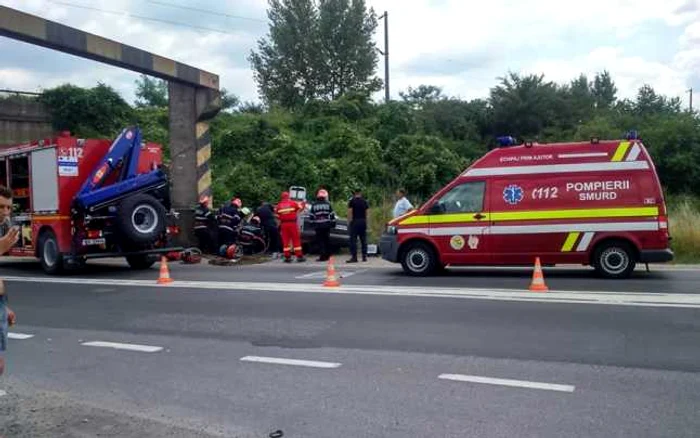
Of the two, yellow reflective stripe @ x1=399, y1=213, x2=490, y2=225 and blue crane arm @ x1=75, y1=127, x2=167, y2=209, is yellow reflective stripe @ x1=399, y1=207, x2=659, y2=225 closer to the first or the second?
yellow reflective stripe @ x1=399, y1=213, x2=490, y2=225

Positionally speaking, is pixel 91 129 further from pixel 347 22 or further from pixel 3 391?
pixel 3 391

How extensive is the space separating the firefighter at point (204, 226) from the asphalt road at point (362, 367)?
7.67 meters

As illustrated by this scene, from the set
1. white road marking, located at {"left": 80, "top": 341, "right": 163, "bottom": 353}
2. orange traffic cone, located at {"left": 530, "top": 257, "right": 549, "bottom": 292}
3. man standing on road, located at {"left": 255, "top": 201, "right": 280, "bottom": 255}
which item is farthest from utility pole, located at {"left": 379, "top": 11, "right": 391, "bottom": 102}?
white road marking, located at {"left": 80, "top": 341, "right": 163, "bottom": 353}

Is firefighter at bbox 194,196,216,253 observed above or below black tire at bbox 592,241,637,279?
above

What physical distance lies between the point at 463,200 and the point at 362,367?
261 inches

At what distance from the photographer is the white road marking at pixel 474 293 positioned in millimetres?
9297

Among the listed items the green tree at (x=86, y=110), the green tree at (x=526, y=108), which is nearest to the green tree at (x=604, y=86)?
the green tree at (x=526, y=108)

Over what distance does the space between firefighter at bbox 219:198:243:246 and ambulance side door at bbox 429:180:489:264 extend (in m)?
6.47

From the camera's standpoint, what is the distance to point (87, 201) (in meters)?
14.4

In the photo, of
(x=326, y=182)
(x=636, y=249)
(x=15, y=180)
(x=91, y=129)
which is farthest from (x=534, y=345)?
(x=91, y=129)

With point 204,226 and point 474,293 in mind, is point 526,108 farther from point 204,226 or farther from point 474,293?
point 474,293

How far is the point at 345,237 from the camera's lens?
1747 centimetres

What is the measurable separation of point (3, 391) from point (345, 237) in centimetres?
1184

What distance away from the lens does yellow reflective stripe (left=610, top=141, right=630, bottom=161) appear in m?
11.7
